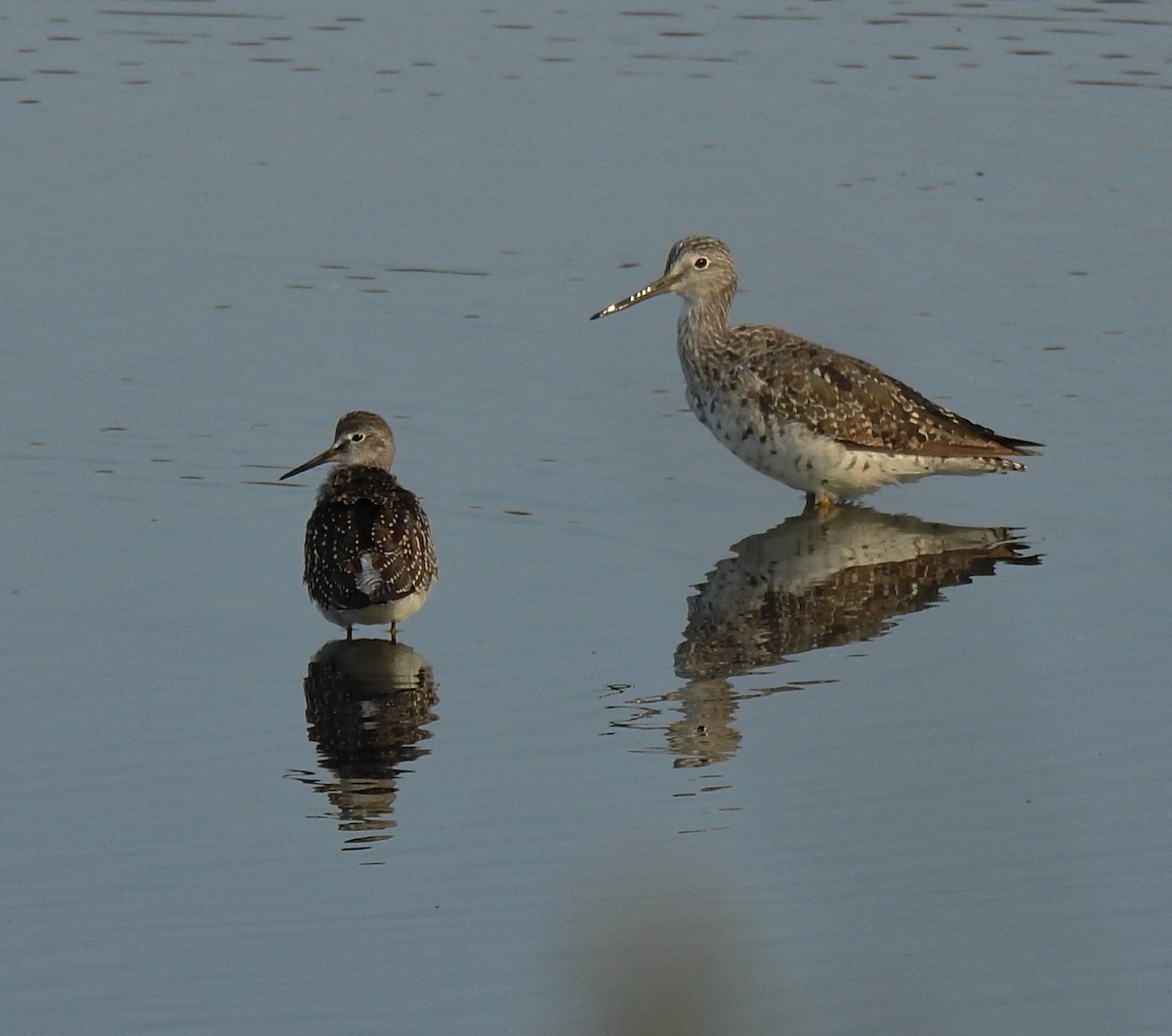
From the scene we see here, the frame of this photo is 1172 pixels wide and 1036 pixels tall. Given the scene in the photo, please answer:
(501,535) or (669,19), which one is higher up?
(669,19)

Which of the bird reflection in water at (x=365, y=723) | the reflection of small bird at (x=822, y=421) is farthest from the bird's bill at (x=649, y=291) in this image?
the bird reflection in water at (x=365, y=723)

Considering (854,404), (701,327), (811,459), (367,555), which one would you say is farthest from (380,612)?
(701,327)

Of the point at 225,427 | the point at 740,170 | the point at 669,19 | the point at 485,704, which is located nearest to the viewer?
the point at 485,704

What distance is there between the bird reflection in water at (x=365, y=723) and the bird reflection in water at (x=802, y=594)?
2.87ft

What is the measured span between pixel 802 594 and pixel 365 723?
2.48 metres

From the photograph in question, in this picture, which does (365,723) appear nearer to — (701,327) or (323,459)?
(323,459)

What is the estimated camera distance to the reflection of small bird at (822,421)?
11695 mm

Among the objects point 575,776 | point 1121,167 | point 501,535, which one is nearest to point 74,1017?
point 575,776

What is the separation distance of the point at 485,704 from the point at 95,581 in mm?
2184

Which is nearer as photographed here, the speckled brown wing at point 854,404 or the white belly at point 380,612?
the white belly at point 380,612

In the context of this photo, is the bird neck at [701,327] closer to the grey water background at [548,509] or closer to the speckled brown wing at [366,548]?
the grey water background at [548,509]

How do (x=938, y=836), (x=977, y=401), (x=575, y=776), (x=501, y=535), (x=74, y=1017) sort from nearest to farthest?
(x=74, y=1017)
(x=938, y=836)
(x=575, y=776)
(x=501, y=535)
(x=977, y=401)

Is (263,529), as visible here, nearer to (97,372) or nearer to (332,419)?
(332,419)

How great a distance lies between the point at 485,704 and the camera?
8.66m
